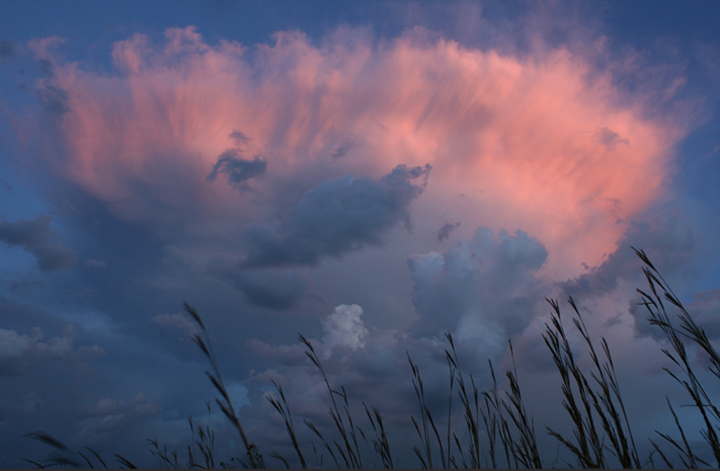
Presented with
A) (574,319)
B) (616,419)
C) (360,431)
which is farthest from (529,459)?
(360,431)

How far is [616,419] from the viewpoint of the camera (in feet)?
7.70

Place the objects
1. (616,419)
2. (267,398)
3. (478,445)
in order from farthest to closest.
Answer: (478,445) → (267,398) → (616,419)

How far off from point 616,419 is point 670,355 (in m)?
0.66

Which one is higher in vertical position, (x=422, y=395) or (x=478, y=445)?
(x=422, y=395)

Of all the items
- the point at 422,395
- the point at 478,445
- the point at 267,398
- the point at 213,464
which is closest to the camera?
the point at 267,398

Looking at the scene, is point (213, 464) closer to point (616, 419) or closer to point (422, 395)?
point (422, 395)

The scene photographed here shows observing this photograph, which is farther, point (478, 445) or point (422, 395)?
point (422, 395)

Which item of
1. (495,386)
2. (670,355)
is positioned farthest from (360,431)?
(670,355)

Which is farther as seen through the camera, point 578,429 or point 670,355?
point 670,355

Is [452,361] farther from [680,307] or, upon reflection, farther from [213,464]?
[213,464]

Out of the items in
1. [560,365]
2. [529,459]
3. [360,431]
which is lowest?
[529,459]

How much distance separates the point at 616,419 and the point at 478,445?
1015 millimetres

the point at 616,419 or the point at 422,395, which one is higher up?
the point at 422,395

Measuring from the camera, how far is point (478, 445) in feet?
9.86
